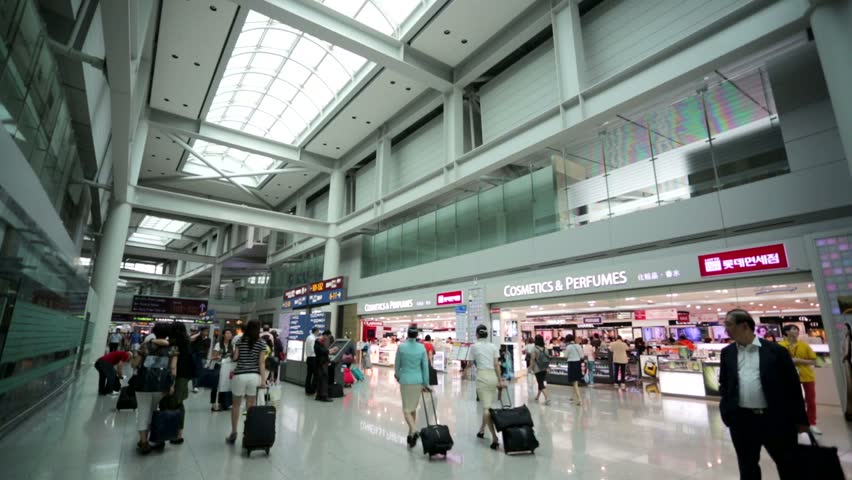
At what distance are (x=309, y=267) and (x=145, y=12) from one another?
21.0 m

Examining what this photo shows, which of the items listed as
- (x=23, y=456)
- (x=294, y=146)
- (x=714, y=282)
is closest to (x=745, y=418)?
(x=23, y=456)

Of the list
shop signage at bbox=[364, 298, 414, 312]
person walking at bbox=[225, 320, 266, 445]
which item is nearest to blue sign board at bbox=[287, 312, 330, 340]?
shop signage at bbox=[364, 298, 414, 312]

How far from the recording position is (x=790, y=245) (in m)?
8.27

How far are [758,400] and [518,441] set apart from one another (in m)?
2.76

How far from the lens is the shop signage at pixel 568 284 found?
36.4 feet

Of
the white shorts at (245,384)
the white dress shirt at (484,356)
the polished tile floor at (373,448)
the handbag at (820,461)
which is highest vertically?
the white dress shirt at (484,356)

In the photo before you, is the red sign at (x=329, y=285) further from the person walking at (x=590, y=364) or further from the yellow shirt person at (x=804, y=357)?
the yellow shirt person at (x=804, y=357)

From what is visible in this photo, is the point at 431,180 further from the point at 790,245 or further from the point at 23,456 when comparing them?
the point at 23,456

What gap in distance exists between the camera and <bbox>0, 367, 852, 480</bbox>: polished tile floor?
14.1 feet

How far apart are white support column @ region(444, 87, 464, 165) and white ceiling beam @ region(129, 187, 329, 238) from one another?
10585 millimetres

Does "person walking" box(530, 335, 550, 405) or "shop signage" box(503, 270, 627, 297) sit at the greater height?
"shop signage" box(503, 270, 627, 297)

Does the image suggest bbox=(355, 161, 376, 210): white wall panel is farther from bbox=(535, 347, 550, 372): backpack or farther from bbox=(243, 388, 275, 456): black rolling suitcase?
bbox=(243, 388, 275, 456): black rolling suitcase

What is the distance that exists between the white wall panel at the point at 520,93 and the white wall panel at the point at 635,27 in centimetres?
140

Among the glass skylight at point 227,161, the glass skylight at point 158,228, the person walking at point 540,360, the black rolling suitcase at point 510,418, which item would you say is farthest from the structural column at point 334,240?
the glass skylight at point 158,228
